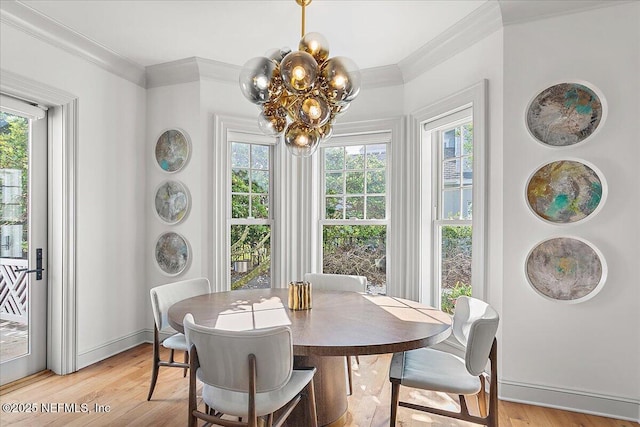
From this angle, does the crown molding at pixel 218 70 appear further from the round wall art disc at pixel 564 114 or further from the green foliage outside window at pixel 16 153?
the round wall art disc at pixel 564 114

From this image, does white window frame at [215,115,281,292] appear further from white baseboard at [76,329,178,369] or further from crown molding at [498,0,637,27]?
crown molding at [498,0,637,27]

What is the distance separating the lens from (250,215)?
3.84 m

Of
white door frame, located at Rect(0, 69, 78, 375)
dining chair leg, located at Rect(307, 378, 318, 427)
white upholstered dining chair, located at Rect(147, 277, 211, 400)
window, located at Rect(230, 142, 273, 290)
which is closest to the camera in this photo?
dining chair leg, located at Rect(307, 378, 318, 427)

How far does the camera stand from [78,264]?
121 inches

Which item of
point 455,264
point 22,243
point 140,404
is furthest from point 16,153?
point 455,264

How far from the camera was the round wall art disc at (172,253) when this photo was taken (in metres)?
3.57

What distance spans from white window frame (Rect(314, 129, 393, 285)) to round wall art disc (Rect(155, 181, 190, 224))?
1.30 m

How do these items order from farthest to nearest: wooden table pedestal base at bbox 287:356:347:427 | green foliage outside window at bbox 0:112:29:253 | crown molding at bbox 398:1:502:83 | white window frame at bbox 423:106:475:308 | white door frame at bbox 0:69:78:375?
white window frame at bbox 423:106:475:308
white door frame at bbox 0:69:78:375
green foliage outside window at bbox 0:112:29:253
crown molding at bbox 398:1:502:83
wooden table pedestal base at bbox 287:356:347:427

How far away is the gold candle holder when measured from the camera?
7.27 ft

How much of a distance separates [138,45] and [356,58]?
1.82 meters

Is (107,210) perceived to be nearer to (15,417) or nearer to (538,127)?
(15,417)

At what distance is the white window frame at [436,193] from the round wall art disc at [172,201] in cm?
216

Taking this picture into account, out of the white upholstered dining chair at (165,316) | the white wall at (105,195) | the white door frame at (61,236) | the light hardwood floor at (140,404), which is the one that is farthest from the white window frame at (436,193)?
the white door frame at (61,236)

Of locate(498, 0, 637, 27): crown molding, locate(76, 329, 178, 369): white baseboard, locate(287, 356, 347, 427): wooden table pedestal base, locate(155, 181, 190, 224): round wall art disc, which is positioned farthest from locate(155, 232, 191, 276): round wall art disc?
locate(498, 0, 637, 27): crown molding
